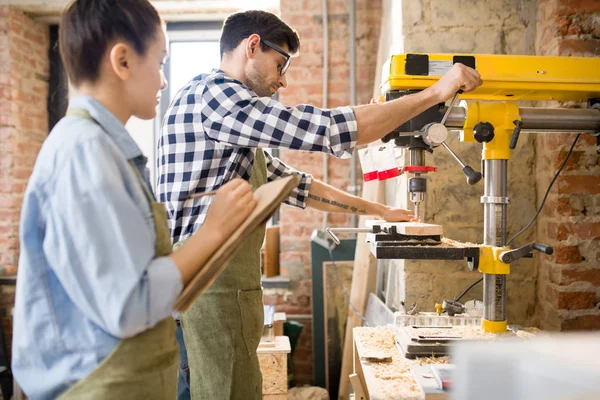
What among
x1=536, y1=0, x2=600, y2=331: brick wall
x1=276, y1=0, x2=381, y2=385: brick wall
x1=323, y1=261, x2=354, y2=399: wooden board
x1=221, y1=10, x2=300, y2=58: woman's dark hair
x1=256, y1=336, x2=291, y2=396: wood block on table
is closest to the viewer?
x1=221, y1=10, x2=300, y2=58: woman's dark hair

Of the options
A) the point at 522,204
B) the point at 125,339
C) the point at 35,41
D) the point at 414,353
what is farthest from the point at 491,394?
the point at 35,41

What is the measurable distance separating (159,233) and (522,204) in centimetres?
159

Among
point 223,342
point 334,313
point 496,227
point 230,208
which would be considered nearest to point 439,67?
point 496,227

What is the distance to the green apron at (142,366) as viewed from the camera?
0.75 meters

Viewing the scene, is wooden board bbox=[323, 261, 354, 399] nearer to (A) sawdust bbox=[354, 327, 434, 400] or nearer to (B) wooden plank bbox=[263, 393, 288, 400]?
(B) wooden plank bbox=[263, 393, 288, 400]

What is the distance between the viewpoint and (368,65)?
2.88m

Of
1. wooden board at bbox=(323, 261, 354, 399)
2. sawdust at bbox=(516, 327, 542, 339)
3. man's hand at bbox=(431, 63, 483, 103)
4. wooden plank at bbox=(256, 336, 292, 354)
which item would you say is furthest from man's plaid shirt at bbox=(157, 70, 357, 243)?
wooden board at bbox=(323, 261, 354, 399)

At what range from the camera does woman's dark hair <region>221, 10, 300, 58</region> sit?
1466 mm

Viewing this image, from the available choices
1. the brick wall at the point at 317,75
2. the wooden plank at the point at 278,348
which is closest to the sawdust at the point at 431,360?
the wooden plank at the point at 278,348

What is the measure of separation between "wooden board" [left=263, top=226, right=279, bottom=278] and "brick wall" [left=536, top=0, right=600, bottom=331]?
1.56 m

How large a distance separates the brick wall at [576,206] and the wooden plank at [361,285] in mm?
843

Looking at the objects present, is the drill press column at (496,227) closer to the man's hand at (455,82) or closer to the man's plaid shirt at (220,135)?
the man's hand at (455,82)

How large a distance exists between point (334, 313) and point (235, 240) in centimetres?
202

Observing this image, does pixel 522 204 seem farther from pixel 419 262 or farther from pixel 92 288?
pixel 92 288
